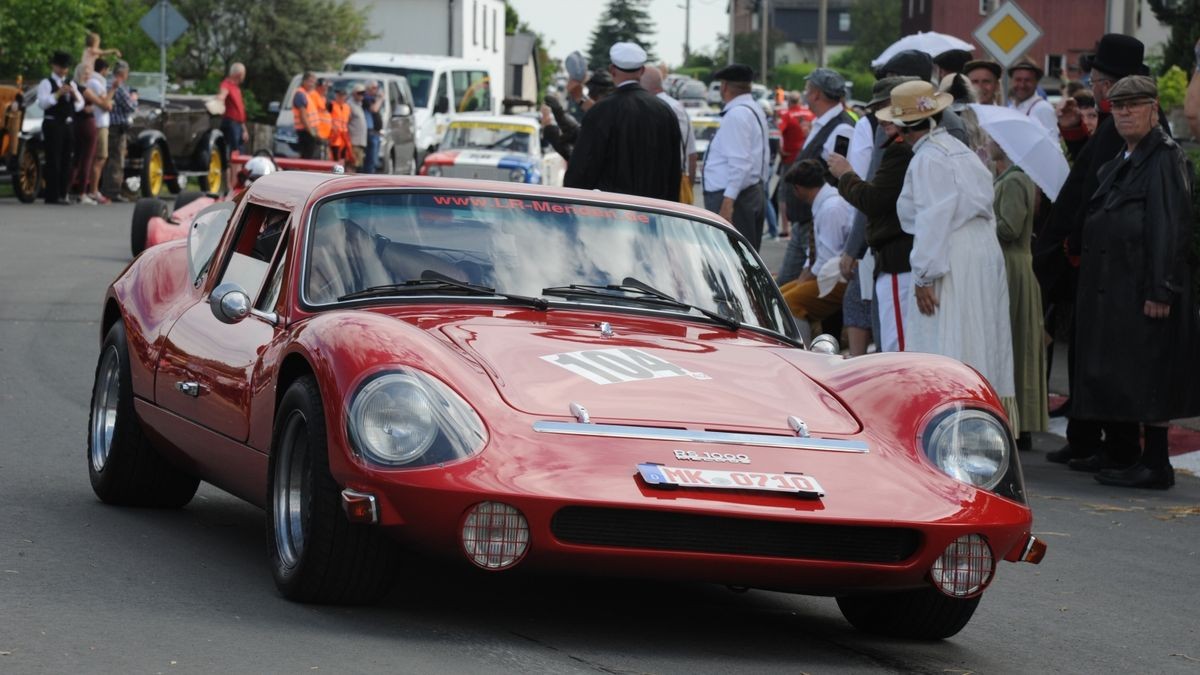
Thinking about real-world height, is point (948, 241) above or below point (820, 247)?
above

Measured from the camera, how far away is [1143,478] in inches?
379

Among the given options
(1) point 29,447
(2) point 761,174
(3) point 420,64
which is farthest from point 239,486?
(3) point 420,64

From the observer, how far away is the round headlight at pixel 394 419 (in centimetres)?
523

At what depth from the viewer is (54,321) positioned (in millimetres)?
15008

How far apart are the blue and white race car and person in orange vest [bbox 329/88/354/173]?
3.77 meters

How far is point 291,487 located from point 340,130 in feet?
89.8

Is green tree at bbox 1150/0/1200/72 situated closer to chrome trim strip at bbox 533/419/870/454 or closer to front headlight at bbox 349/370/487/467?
chrome trim strip at bbox 533/419/870/454

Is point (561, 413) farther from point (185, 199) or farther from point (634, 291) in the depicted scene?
point (185, 199)

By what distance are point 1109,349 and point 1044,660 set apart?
13.7ft

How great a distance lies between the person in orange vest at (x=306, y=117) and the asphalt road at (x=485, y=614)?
2267 centimetres

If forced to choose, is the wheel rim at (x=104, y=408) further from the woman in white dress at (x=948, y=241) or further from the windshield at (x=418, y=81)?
the windshield at (x=418, y=81)

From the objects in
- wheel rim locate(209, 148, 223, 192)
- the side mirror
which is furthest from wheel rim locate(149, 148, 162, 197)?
the side mirror

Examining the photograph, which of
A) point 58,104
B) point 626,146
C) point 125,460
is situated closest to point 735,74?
point 626,146

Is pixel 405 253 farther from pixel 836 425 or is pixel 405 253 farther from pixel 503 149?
pixel 503 149
